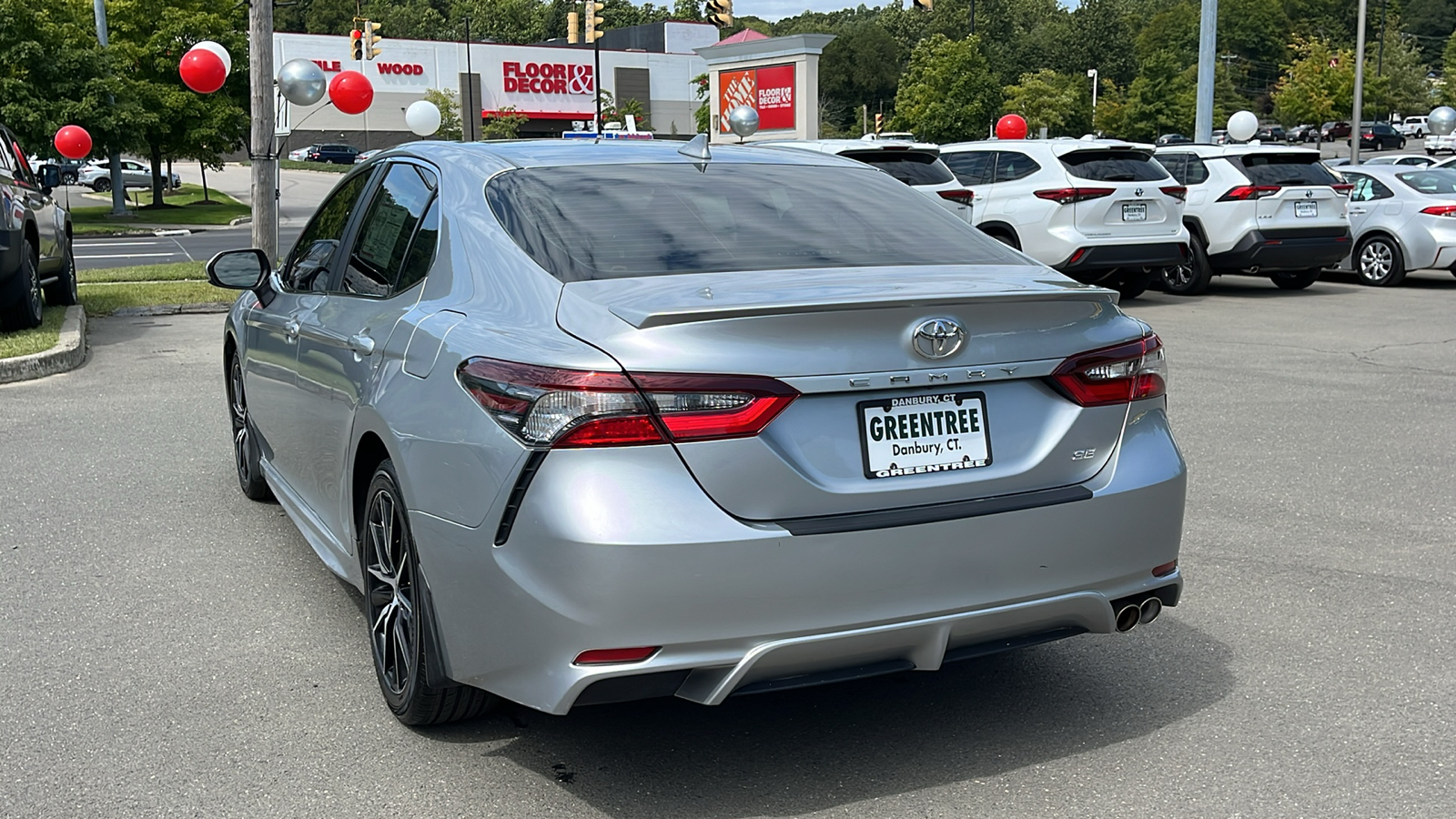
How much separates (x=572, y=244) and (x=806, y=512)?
3.40 ft

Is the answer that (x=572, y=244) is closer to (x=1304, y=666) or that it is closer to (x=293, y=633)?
(x=293, y=633)

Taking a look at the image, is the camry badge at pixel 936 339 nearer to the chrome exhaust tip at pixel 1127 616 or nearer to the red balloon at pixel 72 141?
the chrome exhaust tip at pixel 1127 616

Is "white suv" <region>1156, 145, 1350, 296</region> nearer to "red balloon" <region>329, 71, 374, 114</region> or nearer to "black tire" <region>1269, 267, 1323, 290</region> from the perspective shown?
"black tire" <region>1269, 267, 1323, 290</region>

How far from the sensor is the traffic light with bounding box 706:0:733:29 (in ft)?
88.8

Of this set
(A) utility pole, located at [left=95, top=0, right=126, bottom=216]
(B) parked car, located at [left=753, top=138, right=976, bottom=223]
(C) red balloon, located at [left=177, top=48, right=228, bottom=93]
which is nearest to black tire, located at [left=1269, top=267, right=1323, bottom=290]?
(B) parked car, located at [left=753, top=138, right=976, bottom=223]

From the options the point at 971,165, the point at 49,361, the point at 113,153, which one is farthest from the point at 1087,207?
the point at 113,153

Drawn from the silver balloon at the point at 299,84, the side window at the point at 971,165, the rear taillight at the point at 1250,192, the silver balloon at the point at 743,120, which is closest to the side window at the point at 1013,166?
the side window at the point at 971,165

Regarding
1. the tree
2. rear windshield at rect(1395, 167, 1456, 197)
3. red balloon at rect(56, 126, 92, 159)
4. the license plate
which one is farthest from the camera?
the tree

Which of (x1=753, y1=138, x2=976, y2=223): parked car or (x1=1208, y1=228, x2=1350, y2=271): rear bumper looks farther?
(x1=1208, y1=228, x2=1350, y2=271): rear bumper

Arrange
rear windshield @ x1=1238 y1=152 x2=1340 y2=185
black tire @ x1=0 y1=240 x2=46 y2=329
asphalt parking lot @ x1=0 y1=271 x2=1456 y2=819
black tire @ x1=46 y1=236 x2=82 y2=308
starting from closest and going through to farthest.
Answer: asphalt parking lot @ x1=0 y1=271 x2=1456 y2=819 < black tire @ x1=0 y1=240 x2=46 y2=329 < black tire @ x1=46 y1=236 x2=82 y2=308 < rear windshield @ x1=1238 y1=152 x2=1340 y2=185

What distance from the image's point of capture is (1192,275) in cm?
1747

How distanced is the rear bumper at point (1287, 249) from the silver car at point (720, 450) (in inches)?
549

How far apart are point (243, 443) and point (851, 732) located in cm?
398

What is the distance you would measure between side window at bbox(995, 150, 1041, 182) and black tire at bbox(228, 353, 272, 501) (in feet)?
36.3
